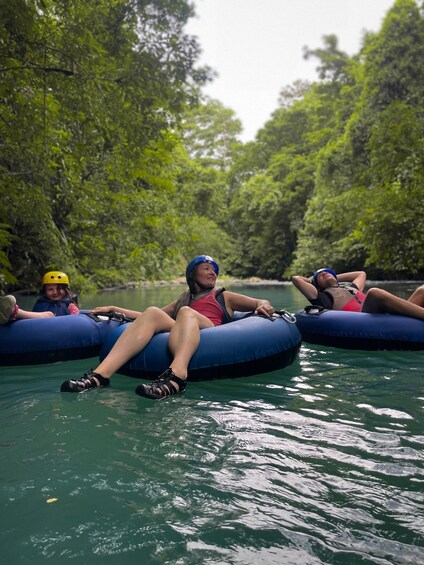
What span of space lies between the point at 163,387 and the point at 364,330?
2.73 metres

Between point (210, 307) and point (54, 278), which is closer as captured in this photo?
point (210, 307)

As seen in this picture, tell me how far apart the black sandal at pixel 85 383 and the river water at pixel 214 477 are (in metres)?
0.06

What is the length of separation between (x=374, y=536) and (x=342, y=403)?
1648 mm

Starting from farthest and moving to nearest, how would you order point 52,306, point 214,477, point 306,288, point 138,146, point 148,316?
point 138,146 < point 306,288 < point 52,306 < point 148,316 < point 214,477

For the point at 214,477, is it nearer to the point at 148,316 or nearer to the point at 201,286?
the point at 148,316

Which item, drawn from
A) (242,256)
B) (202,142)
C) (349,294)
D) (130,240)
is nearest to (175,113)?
(130,240)

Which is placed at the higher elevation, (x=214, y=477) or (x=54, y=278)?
(x=54, y=278)

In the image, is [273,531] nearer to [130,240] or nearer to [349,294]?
[349,294]

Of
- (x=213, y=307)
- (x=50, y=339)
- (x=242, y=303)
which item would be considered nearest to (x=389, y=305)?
(x=242, y=303)

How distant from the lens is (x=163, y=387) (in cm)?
325

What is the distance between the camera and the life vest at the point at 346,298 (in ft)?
19.5

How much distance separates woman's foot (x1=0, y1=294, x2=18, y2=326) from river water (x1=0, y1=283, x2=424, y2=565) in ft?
3.54

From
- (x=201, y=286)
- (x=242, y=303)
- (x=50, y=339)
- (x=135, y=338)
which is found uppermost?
(x=201, y=286)

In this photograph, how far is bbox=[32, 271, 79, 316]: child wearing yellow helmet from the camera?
5.31 m
